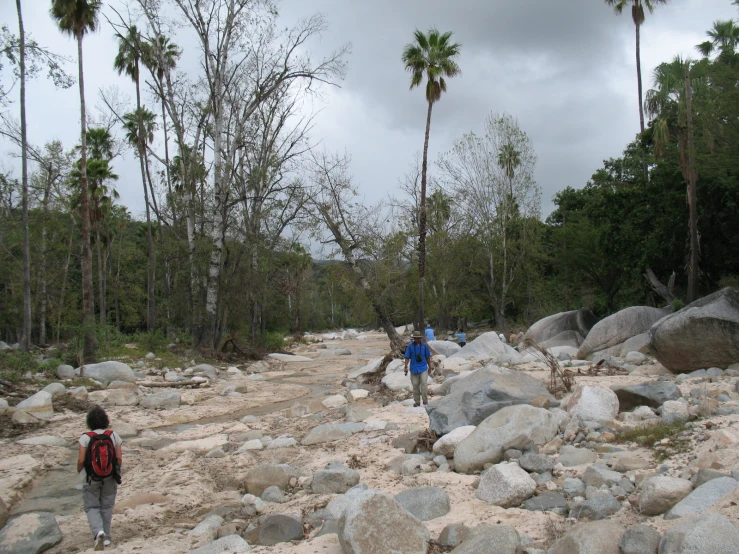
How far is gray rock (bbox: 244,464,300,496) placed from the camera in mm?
6965

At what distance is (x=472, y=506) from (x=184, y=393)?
10.6 metres

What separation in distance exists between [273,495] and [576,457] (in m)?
3.35

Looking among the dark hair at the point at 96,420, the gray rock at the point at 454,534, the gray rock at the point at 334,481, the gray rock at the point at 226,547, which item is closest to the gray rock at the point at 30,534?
the dark hair at the point at 96,420

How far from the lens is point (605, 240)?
2445cm

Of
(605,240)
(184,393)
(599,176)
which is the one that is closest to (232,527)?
(184,393)

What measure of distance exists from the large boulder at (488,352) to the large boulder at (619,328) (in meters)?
2.20

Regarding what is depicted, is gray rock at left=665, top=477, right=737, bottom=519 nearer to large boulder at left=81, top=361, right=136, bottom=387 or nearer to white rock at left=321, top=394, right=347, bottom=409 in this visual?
white rock at left=321, top=394, right=347, bottom=409

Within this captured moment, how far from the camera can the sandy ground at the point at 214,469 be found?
5266 millimetres

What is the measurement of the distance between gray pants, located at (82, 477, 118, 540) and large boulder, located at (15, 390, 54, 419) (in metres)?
6.61

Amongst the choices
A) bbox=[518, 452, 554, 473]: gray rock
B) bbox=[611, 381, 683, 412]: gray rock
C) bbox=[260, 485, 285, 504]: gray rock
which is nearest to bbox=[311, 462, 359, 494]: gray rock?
bbox=[260, 485, 285, 504]: gray rock

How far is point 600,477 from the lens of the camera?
5465 millimetres

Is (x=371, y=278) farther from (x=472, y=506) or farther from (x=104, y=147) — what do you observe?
(x=472, y=506)

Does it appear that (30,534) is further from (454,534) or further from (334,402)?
(334,402)

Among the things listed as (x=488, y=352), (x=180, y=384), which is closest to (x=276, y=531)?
(x=180, y=384)
